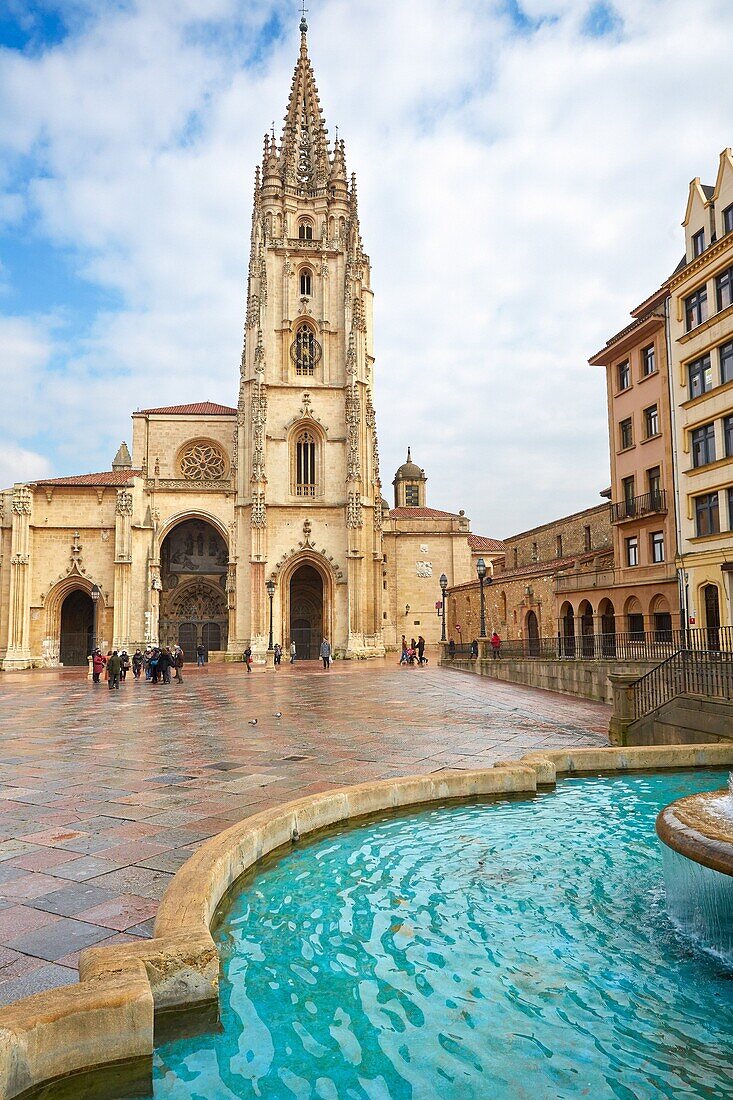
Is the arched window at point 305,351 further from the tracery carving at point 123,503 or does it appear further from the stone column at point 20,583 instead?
the stone column at point 20,583

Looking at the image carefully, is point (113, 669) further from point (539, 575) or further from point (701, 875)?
point (539, 575)

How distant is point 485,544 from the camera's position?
56688mm

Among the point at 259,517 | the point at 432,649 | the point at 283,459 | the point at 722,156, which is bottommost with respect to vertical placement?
the point at 432,649

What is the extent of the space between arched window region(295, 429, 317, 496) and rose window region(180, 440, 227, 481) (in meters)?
6.54

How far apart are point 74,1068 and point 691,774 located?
7226 millimetres

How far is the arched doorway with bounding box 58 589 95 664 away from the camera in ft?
139

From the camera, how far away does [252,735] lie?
1120 cm

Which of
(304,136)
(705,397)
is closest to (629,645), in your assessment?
(705,397)

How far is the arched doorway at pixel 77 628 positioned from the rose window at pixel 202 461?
10.5 meters

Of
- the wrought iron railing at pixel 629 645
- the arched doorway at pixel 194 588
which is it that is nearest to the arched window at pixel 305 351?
the arched doorway at pixel 194 588

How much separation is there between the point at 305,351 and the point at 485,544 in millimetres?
21842

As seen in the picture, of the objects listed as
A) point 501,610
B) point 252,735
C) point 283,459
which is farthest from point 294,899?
point 283,459

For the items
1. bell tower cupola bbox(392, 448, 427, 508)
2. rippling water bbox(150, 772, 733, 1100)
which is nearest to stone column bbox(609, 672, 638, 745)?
rippling water bbox(150, 772, 733, 1100)

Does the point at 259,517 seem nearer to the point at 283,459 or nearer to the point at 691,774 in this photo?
the point at 283,459
